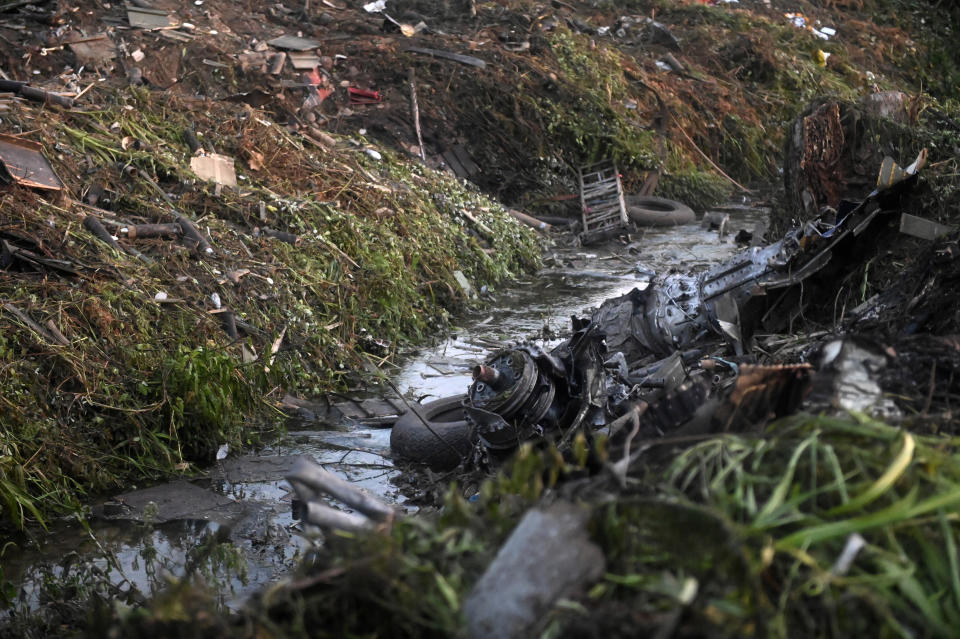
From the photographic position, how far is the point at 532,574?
1.65 meters

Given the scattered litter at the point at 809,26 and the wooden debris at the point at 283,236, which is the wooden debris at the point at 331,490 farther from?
the scattered litter at the point at 809,26

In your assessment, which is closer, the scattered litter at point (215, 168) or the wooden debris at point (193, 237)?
the wooden debris at point (193, 237)

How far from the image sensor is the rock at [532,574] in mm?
1607

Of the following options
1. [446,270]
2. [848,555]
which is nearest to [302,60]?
[446,270]

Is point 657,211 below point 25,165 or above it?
below

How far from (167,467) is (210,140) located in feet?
15.3

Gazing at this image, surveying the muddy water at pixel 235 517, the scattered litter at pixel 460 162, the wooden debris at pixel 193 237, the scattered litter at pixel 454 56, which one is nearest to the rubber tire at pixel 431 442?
the muddy water at pixel 235 517

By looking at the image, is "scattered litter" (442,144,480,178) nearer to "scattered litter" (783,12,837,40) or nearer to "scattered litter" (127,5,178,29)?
"scattered litter" (127,5,178,29)

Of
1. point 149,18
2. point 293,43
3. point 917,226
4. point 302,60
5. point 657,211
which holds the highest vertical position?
point 917,226

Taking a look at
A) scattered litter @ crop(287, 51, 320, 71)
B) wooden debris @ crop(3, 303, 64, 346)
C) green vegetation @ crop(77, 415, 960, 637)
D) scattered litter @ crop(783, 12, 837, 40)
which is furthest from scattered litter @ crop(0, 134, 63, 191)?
scattered litter @ crop(783, 12, 837, 40)

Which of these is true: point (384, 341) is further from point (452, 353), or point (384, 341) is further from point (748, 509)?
point (748, 509)

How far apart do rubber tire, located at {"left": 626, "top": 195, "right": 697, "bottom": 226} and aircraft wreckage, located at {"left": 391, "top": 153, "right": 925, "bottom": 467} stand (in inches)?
287

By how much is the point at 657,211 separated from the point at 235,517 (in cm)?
993

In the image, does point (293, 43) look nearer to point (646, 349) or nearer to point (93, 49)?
point (93, 49)
